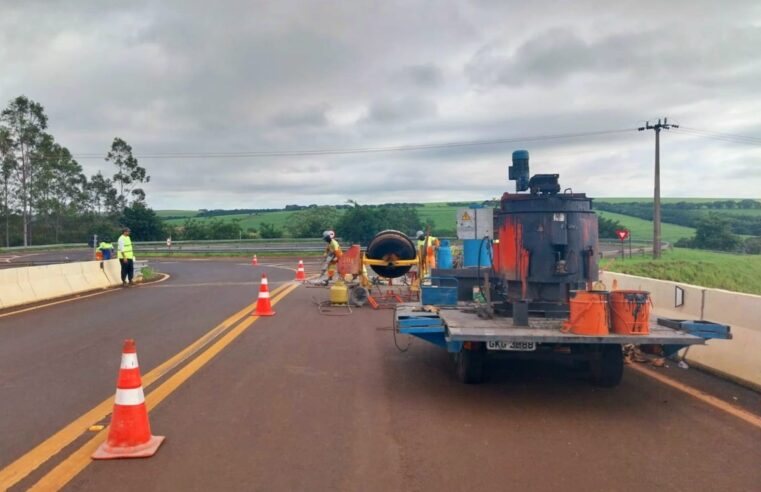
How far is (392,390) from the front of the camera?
7.00 m

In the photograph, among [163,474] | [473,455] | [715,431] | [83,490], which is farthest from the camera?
[715,431]

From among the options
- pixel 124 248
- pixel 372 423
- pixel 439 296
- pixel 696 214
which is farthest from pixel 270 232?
pixel 372 423

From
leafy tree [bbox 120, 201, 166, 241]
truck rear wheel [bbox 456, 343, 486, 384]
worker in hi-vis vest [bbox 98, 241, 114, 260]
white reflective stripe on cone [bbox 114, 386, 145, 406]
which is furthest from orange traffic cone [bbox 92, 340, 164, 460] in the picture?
leafy tree [bbox 120, 201, 166, 241]

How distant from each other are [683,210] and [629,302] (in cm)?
7499

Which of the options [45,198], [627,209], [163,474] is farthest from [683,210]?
[163,474]

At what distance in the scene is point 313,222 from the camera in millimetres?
58250

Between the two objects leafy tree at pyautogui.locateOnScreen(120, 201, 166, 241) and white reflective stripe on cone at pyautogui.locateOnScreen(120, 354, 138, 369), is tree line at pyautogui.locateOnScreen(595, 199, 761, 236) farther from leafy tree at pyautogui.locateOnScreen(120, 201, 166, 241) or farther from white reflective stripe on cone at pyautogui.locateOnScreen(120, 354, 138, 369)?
white reflective stripe on cone at pyautogui.locateOnScreen(120, 354, 138, 369)

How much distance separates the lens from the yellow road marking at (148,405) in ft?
14.4

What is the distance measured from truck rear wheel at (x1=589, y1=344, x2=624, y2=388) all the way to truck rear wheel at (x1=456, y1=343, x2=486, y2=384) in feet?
4.02

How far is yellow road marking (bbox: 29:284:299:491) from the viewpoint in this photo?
4398 millimetres

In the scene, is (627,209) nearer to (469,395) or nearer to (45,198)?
(45,198)

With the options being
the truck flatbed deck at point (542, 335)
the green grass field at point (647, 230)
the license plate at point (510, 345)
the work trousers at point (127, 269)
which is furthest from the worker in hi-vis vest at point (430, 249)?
the green grass field at point (647, 230)

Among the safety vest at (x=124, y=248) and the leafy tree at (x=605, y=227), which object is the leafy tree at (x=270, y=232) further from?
the safety vest at (x=124, y=248)

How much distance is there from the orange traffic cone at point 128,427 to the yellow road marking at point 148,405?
146 millimetres
